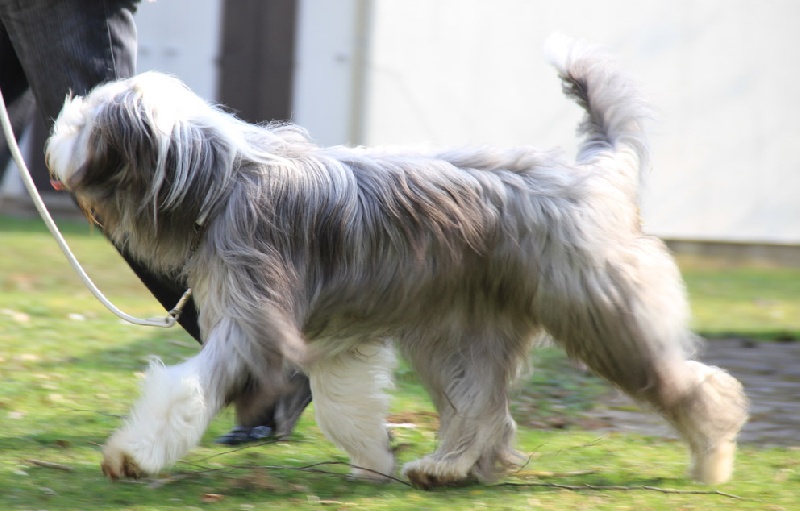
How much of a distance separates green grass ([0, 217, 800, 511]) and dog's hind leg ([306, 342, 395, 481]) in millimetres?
95

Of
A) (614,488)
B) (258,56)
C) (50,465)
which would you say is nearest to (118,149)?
(50,465)

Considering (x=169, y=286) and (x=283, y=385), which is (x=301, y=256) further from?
(x=169, y=286)

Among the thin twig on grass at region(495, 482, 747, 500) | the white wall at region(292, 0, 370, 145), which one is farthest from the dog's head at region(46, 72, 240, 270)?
the white wall at region(292, 0, 370, 145)

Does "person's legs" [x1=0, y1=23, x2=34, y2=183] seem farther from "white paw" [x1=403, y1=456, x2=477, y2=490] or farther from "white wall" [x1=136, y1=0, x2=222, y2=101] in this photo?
"white wall" [x1=136, y1=0, x2=222, y2=101]

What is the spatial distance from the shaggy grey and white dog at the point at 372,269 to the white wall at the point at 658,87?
7200 mm

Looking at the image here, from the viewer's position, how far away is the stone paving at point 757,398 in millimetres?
4812

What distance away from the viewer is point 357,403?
3.95 m

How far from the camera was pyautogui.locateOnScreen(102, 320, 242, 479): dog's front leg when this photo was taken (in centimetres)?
348

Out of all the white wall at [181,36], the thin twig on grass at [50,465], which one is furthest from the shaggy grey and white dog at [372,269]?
the white wall at [181,36]

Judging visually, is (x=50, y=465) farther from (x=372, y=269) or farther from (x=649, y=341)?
(x=649, y=341)

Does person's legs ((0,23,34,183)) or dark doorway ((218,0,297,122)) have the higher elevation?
person's legs ((0,23,34,183))

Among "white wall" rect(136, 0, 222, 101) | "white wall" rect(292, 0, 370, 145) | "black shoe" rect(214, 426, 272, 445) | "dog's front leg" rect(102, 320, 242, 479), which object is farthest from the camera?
"white wall" rect(136, 0, 222, 101)

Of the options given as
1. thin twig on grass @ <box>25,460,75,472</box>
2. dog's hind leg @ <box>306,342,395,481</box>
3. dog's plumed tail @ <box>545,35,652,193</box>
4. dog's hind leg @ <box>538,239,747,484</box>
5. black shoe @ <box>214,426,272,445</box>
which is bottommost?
black shoe @ <box>214,426,272,445</box>

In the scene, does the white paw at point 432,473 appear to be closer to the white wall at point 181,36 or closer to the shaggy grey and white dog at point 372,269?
the shaggy grey and white dog at point 372,269
